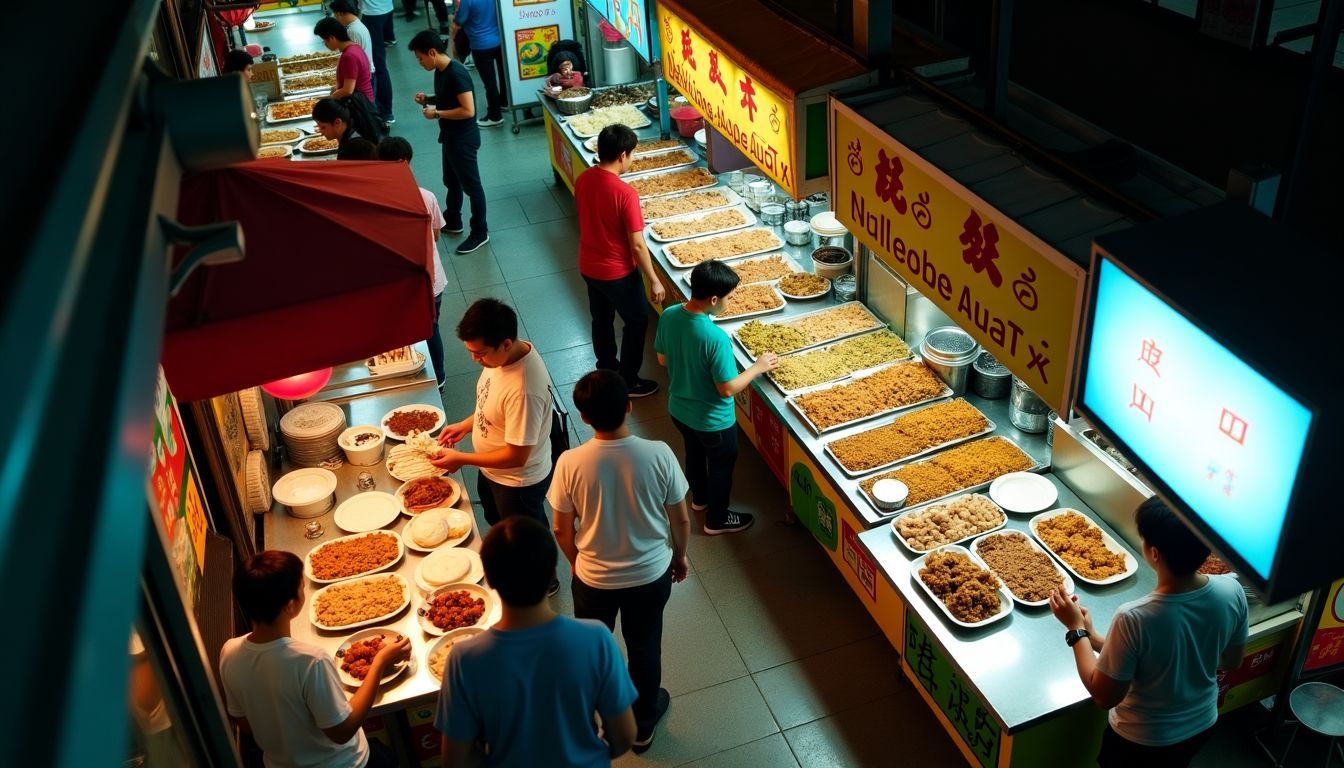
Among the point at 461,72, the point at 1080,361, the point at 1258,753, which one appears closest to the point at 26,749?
the point at 1080,361

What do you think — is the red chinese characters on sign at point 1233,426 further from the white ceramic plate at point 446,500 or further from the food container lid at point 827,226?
the food container lid at point 827,226

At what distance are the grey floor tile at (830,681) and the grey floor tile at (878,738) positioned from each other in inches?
2.5

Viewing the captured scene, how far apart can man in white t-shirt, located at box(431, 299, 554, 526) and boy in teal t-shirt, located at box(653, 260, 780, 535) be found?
0.95m

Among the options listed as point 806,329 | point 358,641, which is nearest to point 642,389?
point 806,329

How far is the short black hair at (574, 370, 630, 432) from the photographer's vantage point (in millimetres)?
4512

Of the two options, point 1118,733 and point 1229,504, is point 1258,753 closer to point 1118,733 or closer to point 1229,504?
point 1118,733

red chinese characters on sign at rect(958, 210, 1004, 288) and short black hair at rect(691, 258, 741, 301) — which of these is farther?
short black hair at rect(691, 258, 741, 301)

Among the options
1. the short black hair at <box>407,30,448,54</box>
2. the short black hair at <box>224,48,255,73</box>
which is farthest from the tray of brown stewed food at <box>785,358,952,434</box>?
the short black hair at <box>224,48,255,73</box>

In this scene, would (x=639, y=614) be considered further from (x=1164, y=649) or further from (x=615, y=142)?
(x=615, y=142)

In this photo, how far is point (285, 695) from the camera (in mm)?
3744

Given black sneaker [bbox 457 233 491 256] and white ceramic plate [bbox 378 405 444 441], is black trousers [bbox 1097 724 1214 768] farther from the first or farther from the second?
black sneaker [bbox 457 233 491 256]

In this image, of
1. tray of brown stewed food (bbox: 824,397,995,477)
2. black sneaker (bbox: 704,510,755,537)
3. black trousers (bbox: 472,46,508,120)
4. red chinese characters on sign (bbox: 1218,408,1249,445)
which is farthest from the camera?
black trousers (bbox: 472,46,508,120)

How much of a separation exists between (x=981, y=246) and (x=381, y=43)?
12.8 metres

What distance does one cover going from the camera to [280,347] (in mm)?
3527
